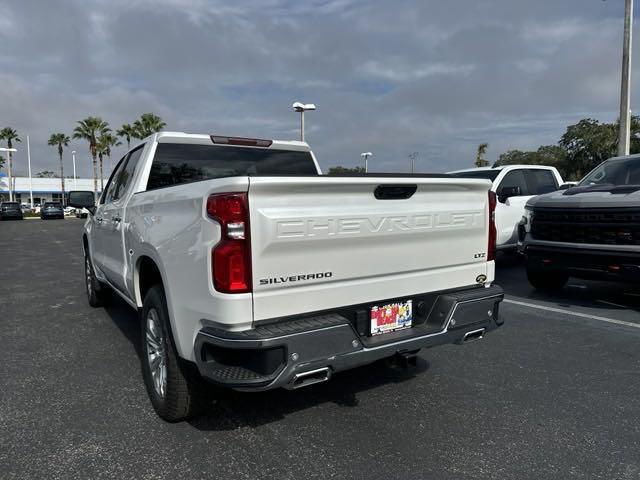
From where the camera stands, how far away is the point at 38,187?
73375mm

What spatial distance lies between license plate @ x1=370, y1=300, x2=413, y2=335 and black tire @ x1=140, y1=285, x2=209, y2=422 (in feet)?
3.78

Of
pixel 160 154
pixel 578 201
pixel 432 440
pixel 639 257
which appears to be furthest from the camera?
pixel 578 201

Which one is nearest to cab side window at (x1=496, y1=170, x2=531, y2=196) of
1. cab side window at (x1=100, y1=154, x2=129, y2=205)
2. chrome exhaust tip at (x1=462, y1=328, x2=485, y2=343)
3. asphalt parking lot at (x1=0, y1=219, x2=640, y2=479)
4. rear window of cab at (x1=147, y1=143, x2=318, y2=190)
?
asphalt parking lot at (x1=0, y1=219, x2=640, y2=479)

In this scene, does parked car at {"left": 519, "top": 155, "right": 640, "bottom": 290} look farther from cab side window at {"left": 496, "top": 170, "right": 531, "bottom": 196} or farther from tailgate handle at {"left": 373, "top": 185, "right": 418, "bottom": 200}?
tailgate handle at {"left": 373, "top": 185, "right": 418, "bottom": 200}

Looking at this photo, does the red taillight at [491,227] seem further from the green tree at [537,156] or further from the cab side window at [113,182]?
the green tree at [537,156]

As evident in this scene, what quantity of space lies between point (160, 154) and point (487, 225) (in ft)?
9.04

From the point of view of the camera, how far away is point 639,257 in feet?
18.5

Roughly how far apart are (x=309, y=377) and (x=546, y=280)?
583 cm

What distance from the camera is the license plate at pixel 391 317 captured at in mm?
3084

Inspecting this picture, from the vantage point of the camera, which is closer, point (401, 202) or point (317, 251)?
point (317, 251)

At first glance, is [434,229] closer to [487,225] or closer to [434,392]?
[487,225]

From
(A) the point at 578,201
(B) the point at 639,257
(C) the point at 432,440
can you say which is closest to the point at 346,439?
(C) the point at 432,440

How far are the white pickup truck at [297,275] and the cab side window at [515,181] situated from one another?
20.8 feet

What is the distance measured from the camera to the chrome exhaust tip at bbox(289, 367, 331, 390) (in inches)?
104
